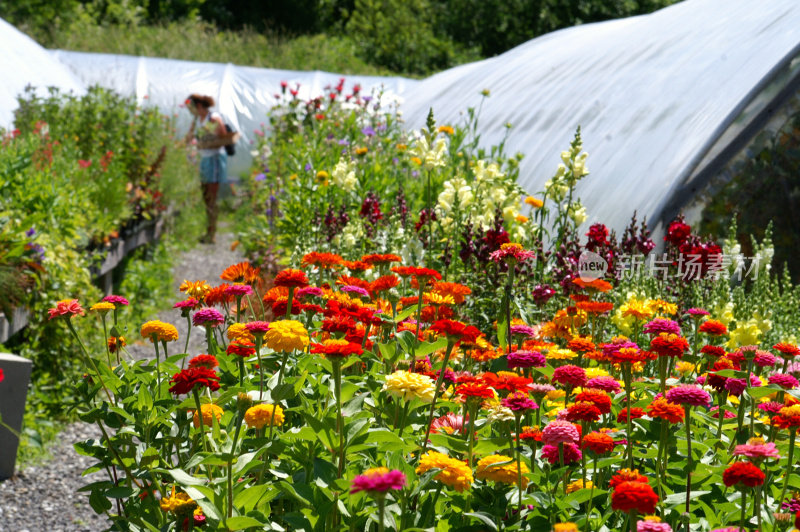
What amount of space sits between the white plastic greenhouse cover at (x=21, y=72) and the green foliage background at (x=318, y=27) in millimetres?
5534

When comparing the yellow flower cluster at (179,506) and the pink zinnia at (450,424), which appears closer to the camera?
the yellow flower cluster at (179,506)

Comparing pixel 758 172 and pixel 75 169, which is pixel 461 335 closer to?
pixel 758 172

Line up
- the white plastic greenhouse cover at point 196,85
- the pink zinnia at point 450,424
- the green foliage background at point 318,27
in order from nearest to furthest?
the pink zinnia at point 450,424, the white plastic greenhouse cover at point 196,85, the green foliage background at point 318,27

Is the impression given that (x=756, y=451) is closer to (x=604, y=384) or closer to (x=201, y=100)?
(x=604, y=384)

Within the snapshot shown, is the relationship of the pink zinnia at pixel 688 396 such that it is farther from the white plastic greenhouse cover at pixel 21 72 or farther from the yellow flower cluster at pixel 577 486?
the white plastic greenhouse cover at pixel 21 72

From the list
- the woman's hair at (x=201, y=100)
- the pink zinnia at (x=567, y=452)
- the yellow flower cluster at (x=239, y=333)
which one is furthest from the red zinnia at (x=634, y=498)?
the woman's hair at (x=201, y=100)

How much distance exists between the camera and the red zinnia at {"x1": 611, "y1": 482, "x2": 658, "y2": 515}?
44.6 inches

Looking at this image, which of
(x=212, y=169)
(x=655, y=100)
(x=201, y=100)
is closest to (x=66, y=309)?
(x=655, y=100)

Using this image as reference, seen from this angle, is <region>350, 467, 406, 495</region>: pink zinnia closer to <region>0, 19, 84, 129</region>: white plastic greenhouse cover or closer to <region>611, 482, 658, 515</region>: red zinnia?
<region>611, 482, 658, 515</region>: red zinnia

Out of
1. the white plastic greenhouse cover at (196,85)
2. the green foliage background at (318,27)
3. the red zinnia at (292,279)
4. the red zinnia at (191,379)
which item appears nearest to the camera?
the red zinnia at (191,379)

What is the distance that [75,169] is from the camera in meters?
5.70

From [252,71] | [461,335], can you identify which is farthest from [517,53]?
[461,335]

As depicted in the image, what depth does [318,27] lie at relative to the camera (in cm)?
2388

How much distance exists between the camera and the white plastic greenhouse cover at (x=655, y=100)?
4.22 m
